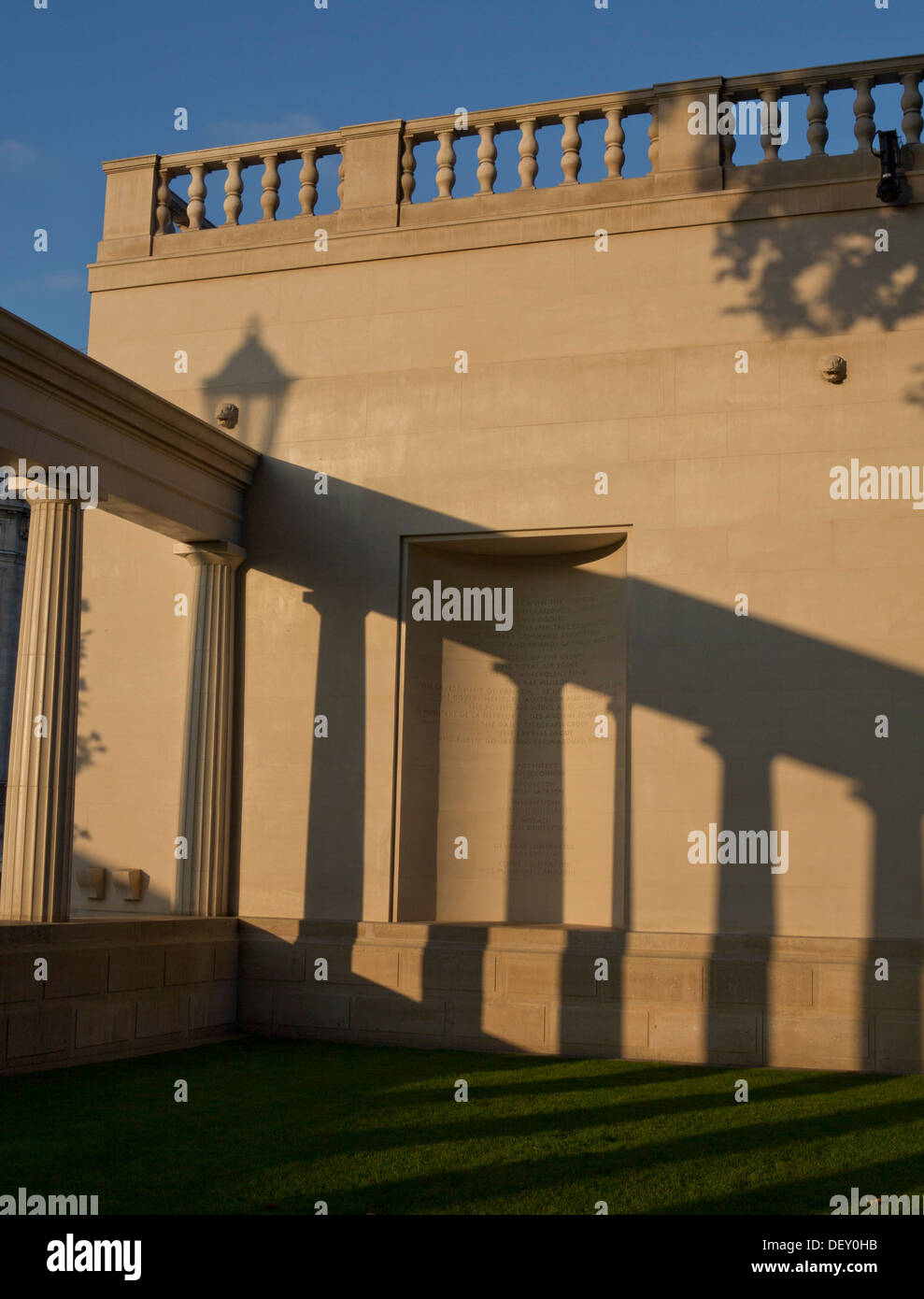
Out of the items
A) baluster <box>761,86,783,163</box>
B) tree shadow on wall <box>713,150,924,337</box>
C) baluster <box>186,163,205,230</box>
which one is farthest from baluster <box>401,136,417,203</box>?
baluster <box>761,86,783,163</box>

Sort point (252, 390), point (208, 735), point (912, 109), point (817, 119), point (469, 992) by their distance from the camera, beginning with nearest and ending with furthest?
1. point (469, 992)
2. point (912, 109)
3. point (817, 119)
4. point (208, 735)
5. point (252, 390)

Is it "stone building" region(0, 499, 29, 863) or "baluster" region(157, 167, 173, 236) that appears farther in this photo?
"stone building" region(0, 499, 29, 863)

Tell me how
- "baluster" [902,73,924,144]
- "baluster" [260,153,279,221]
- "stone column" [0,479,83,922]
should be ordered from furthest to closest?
"baluster" [260,153,279,221], "baluster" [902,73,924,144], "stone column" [0,479,83,922]

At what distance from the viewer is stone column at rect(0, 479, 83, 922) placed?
15.8 metres

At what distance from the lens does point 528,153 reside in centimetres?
2039

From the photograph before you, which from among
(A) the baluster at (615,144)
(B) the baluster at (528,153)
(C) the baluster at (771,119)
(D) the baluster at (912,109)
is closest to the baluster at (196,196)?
(B) the baluster at (528,153)

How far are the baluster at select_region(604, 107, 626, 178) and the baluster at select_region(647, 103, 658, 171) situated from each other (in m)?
0.42

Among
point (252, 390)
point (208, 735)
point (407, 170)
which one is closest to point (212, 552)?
point (208, 735)

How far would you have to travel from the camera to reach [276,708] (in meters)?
20.2

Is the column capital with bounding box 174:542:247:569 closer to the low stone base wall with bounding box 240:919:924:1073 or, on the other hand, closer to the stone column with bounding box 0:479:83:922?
the stone column with bounding box 0:479:83:922

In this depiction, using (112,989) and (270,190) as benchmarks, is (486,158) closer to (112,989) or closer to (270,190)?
(270,190)

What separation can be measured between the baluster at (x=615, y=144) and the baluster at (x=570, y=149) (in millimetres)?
484

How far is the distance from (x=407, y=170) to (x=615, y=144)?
3.34 metres
